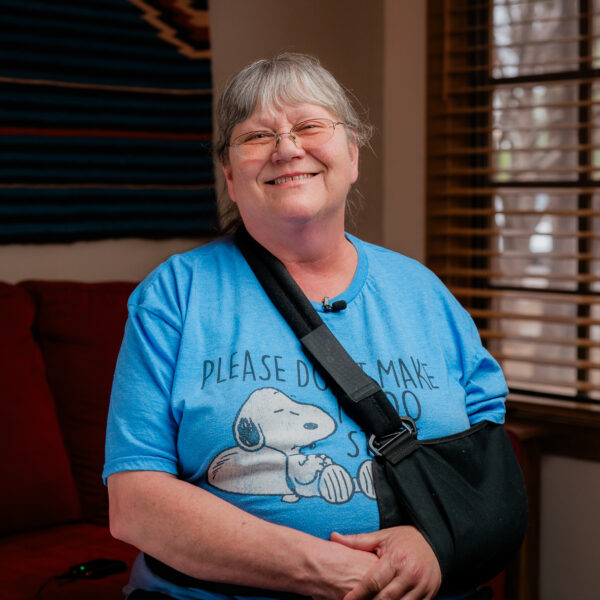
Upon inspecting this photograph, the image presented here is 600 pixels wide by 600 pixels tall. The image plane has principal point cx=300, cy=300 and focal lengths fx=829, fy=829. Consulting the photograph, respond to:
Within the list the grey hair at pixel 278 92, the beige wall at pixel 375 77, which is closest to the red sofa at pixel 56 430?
the beige wall at pixel 375 77

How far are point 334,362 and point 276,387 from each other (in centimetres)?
10

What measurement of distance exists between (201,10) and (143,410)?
1658 mm

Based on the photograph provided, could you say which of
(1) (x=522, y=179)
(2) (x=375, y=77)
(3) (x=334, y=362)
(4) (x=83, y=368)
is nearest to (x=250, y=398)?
(3) (x=334, y=362)

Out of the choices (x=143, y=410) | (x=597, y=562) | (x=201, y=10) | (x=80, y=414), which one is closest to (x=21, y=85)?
(x=201, y=10)

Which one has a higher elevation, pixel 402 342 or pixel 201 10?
pixel 201 10

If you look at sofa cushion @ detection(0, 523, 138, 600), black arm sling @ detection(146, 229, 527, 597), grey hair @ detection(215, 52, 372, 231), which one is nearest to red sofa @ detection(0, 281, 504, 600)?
sofa cushion @ detection(0, 523, 138, 600)

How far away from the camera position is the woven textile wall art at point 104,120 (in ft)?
7.45

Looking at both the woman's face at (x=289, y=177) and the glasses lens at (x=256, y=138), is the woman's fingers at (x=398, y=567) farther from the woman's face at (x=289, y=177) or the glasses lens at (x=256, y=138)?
the glasses lens at (x=256, y=138)

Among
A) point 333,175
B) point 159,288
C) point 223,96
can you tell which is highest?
point 223,96

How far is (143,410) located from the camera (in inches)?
50.8

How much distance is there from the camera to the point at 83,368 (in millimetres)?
2062

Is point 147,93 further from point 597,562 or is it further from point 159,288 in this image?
point 597,562

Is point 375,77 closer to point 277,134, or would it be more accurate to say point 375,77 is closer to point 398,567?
point 277,134

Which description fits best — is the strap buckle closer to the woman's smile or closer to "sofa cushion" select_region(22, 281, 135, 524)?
the woman's smile
